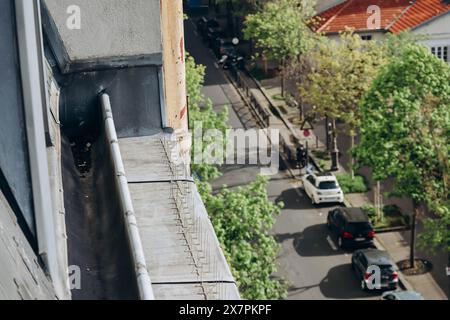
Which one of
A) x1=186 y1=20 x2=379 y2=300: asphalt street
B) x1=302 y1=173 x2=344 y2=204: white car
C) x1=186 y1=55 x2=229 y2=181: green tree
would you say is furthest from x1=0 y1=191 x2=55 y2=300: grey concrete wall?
x1=302 y1=173 x2=344 y2=204: white car

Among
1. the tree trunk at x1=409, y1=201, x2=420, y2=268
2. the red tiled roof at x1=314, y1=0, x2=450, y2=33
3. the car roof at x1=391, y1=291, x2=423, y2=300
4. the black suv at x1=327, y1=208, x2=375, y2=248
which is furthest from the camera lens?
the red tiled roof at x1=314, y1=0, x2=450, y2=33

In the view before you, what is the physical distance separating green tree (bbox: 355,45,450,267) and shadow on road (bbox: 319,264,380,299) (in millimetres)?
2587

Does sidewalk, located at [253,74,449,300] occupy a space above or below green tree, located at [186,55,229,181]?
below

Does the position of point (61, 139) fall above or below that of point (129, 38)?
below

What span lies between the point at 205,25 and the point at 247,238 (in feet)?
150

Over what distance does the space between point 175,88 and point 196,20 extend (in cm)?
6398

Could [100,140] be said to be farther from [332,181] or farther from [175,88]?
[332,181]

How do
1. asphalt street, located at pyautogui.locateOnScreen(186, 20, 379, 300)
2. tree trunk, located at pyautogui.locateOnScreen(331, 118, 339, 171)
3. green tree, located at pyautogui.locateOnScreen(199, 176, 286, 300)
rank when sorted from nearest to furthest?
green tree, located at pyautogui.locateOnScreen(199, 176, 286, 300)
asphalt street, located at pyautogui.locateOnScreen(186, 20, 379, 300)
tree trunk, located at pyautogui.locateOnScreen(331, 118, 339, 171)

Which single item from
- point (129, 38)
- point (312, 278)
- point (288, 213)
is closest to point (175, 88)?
point (129, 38)

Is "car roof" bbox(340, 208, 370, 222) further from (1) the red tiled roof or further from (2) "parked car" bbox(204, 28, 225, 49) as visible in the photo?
(2) "parked car" bbox(204, 28, 225, 49)

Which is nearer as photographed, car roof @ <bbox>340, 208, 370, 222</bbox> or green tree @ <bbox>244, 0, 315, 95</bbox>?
car roof @ <bbox>340, 208, 370, 222</bbox>

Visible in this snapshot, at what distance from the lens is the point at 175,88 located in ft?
73.5

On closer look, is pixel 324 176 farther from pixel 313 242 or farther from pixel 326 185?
pixel 313 242

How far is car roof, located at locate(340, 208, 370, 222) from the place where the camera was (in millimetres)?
47250
